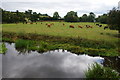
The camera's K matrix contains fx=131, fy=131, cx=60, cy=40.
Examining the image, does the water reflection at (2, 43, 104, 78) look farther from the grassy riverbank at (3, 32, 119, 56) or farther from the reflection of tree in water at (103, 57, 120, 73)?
the grassy riverbank at (3, 32, 119, 56)

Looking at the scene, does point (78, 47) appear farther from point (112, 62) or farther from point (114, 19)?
point (114, 19)

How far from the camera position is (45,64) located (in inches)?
514

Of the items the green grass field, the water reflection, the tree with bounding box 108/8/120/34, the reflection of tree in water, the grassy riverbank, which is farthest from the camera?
the tree with bounding box 108/8/120/34

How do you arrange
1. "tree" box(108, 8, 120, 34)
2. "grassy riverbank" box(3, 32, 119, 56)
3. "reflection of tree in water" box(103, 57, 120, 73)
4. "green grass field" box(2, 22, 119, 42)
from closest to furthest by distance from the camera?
"reflection of tree in water" box(103, 57, 120, 73) → "grassy riverbank" box(3, 32, 119, 56) → "green grass field" box(2, 22, 119, 42) → "tree" box(108, 8, 120, 34)

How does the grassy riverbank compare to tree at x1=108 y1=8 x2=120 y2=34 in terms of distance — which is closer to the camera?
the grassy riverbank

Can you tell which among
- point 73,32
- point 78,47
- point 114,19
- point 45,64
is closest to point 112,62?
point 78,47

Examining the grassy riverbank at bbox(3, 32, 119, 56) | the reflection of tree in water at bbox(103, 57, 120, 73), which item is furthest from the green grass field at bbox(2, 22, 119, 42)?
the reflection of tree in water at bbox(103, 57, 120, 73)

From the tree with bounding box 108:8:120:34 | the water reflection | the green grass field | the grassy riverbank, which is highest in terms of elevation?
the tree with bounding box 108:8:120:34

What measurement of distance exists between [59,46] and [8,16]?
43.6 m

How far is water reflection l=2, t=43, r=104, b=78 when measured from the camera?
1081cm

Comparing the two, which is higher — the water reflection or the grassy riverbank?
the grassy riverbank

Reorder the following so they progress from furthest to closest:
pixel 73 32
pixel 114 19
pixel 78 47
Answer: pixel 73 32 < pixel 114 19 < pixel 78 47

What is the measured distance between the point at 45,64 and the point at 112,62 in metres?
7.22

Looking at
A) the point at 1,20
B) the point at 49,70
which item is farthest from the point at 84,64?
the point at 1,20
